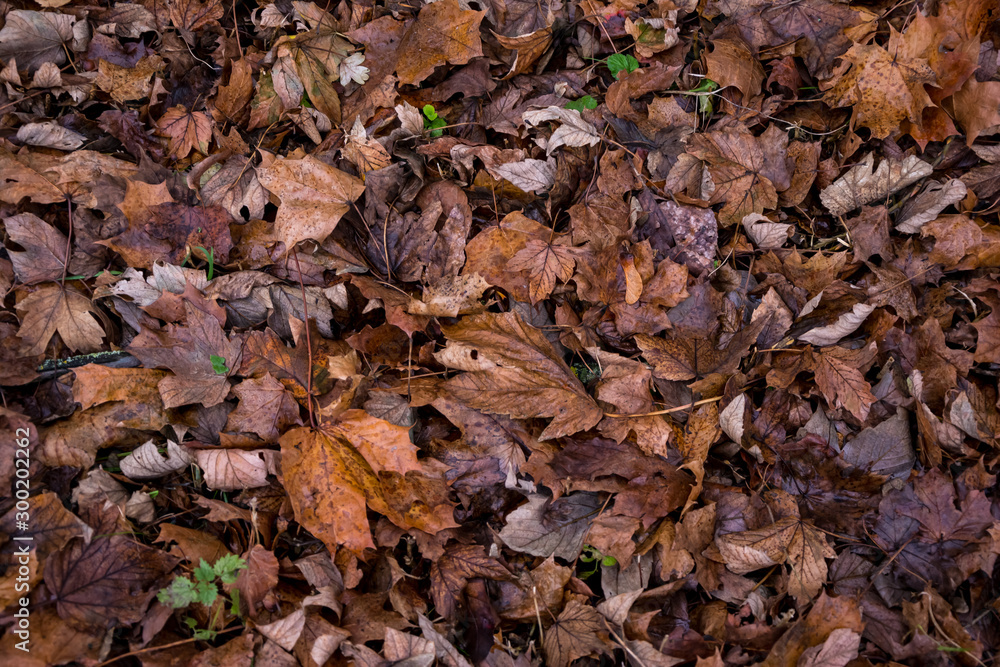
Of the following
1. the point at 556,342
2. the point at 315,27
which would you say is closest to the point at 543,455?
the point at 556,342

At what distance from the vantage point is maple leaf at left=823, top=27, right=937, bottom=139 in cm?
198

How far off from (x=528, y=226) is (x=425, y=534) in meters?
1.08

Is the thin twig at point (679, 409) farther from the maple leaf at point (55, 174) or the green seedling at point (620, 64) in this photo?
the maple leaf at point (55, 174)

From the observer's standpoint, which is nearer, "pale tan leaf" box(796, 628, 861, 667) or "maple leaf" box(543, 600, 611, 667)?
"pale tan leaf" box(796, 628, 861, 667)

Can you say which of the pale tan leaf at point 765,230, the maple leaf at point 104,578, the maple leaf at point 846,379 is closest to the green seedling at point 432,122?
the pale tan leaf at point 765,230

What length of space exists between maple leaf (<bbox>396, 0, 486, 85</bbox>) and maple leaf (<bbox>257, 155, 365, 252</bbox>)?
0.50 metres

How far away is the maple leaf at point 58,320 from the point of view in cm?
189

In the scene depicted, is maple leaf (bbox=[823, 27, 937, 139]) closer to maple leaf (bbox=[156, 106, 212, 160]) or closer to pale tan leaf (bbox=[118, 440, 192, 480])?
maple leaf (bbox=[156, 106, 212, 160])

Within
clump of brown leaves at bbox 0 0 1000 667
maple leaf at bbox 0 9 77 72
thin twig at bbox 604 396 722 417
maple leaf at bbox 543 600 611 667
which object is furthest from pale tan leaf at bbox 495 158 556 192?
maple leaf at bbox 0 9 77 72

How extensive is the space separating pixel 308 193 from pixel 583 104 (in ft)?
3.56

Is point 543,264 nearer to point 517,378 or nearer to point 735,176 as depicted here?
point 517,378

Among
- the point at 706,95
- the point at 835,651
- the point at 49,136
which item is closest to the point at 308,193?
the point at 49,136

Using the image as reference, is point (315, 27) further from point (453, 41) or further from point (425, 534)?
point (425, 534)

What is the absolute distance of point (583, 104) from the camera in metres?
2.12
